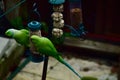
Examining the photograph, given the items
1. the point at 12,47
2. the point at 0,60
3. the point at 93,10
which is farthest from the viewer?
the point at 93,10

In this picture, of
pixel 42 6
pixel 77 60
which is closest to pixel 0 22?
pixel 42 6

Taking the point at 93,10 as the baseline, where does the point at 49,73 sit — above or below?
below

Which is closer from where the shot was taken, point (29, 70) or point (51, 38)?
point (51, 38)

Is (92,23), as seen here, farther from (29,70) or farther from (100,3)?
(29,70)

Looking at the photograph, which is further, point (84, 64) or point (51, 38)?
point (84, 64)

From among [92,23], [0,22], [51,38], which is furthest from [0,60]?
[51,38]

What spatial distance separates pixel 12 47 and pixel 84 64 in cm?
130

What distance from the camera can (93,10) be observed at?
511 cm

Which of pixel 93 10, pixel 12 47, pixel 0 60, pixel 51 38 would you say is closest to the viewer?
pixel 51 38

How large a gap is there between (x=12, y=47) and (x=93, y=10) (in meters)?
1.57

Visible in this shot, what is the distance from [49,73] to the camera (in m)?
4.84

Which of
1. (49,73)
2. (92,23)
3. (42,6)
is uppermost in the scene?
(42,6)

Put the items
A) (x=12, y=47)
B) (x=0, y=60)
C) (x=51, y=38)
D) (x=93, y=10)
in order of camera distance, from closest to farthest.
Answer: (x=51, y=38) → (x=0, y=60) → (x=12, y=47) → (x=93, y=10)

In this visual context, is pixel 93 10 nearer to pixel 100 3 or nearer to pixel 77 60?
pixel 100 3
